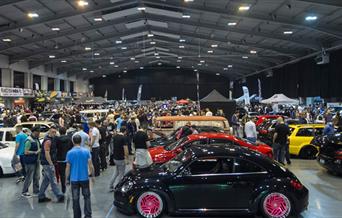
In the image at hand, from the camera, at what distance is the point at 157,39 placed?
3678 centimetres

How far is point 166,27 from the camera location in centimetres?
3064

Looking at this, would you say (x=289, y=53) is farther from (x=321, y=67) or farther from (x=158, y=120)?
(x=158, y=120)

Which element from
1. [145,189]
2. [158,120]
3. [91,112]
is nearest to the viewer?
[145,189]

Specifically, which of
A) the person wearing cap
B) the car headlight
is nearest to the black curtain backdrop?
the car headlight

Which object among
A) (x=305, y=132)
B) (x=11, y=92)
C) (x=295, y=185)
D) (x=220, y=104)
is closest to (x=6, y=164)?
(x=295, y=185)

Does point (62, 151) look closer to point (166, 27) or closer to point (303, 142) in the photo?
point (303, 142)

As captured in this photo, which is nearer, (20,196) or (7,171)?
(20,196)

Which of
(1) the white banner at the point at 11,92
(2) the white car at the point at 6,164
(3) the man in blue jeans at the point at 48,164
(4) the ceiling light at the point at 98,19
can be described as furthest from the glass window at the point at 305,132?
(1) the white banner at the point at 11,92

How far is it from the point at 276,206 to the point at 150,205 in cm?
237

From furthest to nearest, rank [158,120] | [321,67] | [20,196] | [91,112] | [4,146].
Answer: [321,67] < [91,112] < [158,120] < [4,146] < [20,196]

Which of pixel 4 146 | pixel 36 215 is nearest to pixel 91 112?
pixel 4 146

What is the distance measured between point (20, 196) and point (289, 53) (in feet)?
93.2

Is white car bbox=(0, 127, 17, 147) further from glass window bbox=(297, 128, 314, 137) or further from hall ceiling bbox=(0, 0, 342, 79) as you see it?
glass window bbox=(297, 128, 314, 137)

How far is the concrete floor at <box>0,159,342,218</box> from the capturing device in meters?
7.28
